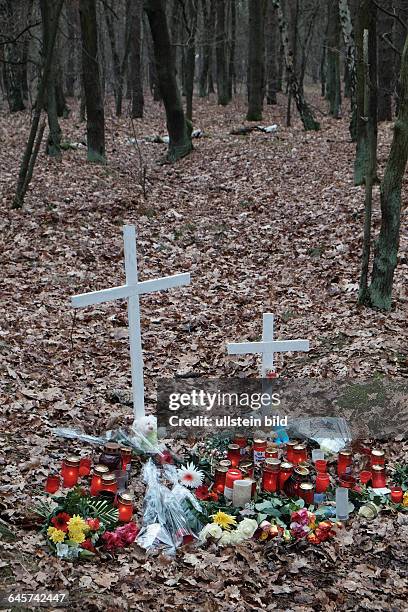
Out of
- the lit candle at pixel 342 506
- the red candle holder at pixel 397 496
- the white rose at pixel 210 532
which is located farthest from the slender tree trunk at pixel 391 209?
the white rose at pixel 210 532

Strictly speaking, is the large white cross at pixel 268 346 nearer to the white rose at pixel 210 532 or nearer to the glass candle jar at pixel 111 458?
the glass candle jar at pixel 111 458

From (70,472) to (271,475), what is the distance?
1552 millimetres

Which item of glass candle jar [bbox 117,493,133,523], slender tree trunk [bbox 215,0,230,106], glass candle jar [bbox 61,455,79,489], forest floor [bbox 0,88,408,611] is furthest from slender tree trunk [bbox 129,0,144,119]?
glass candle jar [bbox 117,493,133,523]

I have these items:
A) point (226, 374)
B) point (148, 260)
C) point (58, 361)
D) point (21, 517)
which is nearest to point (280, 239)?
point (148, 260)

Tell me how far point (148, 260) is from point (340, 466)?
618cm

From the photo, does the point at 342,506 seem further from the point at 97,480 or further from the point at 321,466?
the point at 97,480

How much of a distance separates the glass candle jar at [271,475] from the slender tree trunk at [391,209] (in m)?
3.58

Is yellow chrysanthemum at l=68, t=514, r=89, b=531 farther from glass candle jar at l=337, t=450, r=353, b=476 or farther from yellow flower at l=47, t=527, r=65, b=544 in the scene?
glass candle jar at l=337, t=450, r=353, b=476

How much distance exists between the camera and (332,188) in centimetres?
1308

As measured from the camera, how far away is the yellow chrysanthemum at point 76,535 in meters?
4.12

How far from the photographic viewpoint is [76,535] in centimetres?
414

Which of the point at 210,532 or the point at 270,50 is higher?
the point at 270,50

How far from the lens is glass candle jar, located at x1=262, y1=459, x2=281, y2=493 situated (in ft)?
16.2

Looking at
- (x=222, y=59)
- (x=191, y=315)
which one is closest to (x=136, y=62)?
(x=222, y=59)
